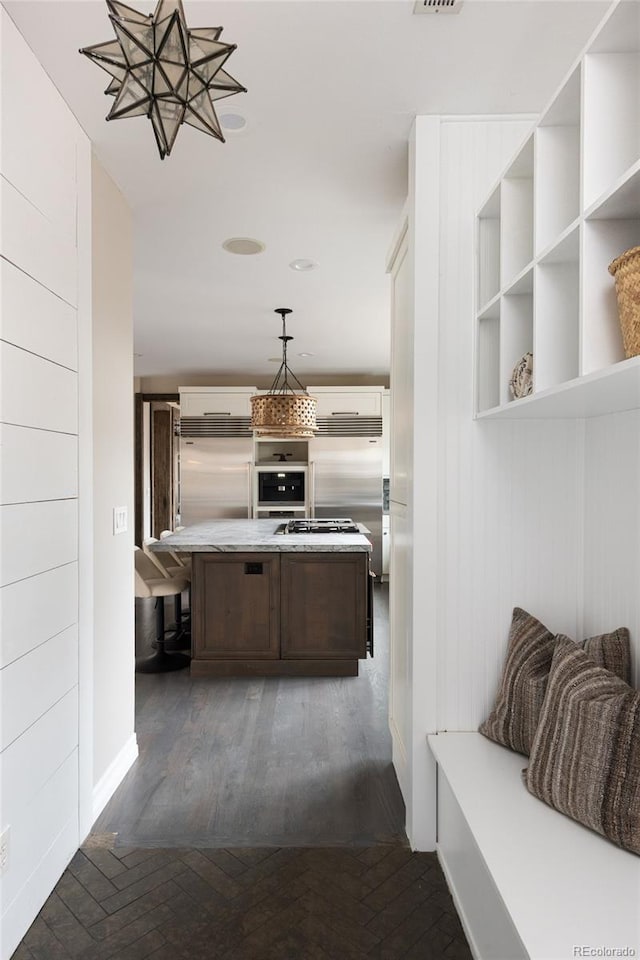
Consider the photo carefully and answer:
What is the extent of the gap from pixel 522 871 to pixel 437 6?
2.19 m

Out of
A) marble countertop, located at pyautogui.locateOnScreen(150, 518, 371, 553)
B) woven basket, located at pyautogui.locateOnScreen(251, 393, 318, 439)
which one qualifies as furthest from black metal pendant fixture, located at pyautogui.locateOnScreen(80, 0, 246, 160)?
woven basket, located at pyautogui.locateOnScreen(251, 393, 318, 439)

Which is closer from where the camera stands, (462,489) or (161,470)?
(462,489)

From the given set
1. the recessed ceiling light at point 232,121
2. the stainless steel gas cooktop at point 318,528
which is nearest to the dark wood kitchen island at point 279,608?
the stainless steel gas cooktop at point 318,528

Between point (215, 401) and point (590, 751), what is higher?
point (215, 401)

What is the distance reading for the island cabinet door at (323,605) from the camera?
12.6ft

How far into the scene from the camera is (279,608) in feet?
12.6

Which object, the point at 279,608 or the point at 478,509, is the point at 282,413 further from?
the point at 478,509

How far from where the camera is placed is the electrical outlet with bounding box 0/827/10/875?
1572 millimetres

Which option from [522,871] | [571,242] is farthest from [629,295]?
[522,871]

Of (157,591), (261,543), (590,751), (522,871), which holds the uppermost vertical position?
(261,543)

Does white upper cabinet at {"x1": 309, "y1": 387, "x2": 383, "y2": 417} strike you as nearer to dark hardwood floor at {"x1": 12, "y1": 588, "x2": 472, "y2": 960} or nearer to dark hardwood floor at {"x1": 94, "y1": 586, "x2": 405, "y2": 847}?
dark hardwood floor at {"x1": 94, "y1": 586, "x2": 405, "y2": 847}

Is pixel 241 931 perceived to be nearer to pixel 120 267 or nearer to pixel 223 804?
pixel 223 804

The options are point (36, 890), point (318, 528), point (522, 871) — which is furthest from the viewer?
point (318, 528)

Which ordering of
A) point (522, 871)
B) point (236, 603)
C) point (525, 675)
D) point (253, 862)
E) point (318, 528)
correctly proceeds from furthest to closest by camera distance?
1. point (318, 528)
2. point (236, 603)
3. point (253, 862)
4. point (525, 675)
5. point (522, 871)
